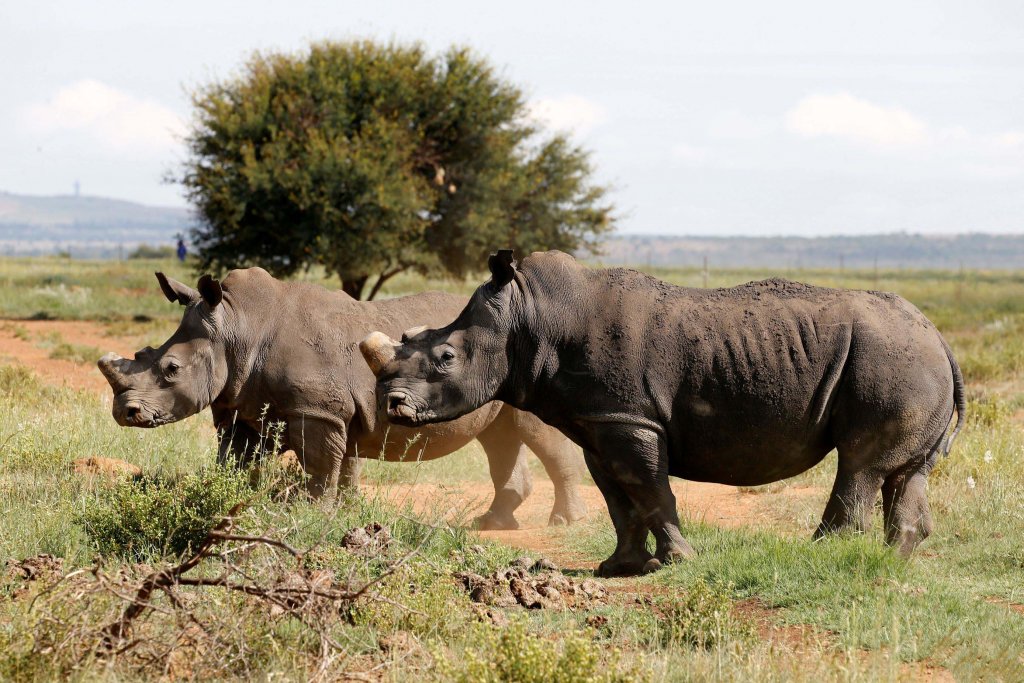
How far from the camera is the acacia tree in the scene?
2866cm

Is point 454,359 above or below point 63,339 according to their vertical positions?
above

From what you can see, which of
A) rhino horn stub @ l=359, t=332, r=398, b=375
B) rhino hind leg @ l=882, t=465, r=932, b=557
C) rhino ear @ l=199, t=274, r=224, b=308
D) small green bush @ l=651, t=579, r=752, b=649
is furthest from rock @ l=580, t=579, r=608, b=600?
rhino ear @ l=199, t=274, r=224, b=308

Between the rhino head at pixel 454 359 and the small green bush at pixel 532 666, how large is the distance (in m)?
2.12

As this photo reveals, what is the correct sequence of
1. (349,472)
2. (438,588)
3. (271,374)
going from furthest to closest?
(349,472) < (271,374) < (438,588)

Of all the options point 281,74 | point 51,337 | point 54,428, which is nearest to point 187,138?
point 281,74

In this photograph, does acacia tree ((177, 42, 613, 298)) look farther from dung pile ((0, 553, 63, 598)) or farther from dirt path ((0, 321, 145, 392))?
dung pile ((0, 553, 63, 598))

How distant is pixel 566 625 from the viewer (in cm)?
589

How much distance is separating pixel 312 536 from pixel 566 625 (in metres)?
1.75

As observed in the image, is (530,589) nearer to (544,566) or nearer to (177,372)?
(544,566)

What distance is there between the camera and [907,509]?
7.25 meters

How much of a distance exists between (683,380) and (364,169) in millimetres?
22066

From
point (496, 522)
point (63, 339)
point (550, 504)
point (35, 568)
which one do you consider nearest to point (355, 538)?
point (35, 568)

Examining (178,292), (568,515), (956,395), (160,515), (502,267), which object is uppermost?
(502,267)

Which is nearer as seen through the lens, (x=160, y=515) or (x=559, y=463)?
(x=160, y=515)
